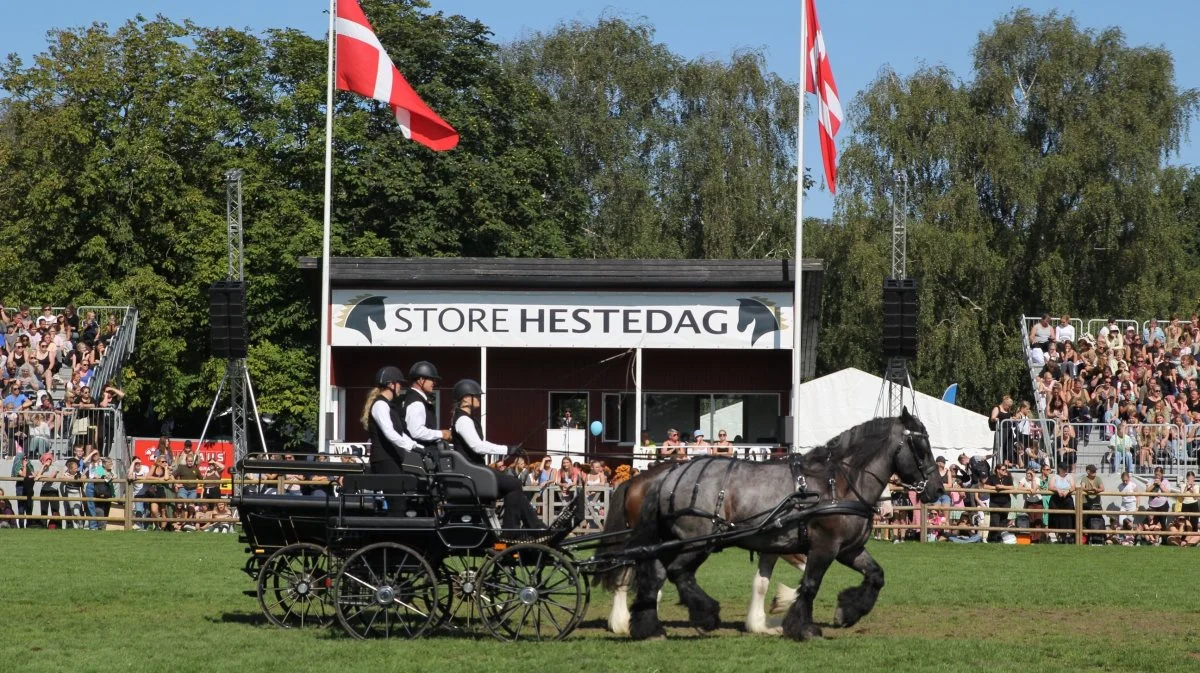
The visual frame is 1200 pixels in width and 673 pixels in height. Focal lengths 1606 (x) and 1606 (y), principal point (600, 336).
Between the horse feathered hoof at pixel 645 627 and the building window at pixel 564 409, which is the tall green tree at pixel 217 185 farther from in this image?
the horse feathered hoof at pixel 645 627

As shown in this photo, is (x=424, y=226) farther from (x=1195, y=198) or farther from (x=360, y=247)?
(x=1195, y=198)

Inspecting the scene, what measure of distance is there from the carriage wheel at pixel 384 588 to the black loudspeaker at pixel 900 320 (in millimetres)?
15425

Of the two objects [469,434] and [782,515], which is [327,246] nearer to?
[469,434]

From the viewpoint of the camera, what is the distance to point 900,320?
26.5m

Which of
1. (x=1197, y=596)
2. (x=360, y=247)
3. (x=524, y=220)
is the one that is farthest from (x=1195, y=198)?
(x=1197, y=596)

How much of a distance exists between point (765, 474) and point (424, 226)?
29.7 metres

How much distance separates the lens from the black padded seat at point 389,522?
1208cm

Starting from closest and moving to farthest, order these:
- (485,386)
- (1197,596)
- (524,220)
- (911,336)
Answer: (1197,596) < (911,336) < (485,386) < (524,220)

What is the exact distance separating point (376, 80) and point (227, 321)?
18.6ft

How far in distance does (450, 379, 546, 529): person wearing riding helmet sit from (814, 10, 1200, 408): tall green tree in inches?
1323

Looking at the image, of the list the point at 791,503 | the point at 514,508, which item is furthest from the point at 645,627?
the point at 791,503

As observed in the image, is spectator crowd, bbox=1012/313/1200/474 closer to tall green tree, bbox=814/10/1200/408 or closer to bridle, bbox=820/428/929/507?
tall green tree, bbox=814/10/1200/408

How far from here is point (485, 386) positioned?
1213 inches

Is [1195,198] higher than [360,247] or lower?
higher
